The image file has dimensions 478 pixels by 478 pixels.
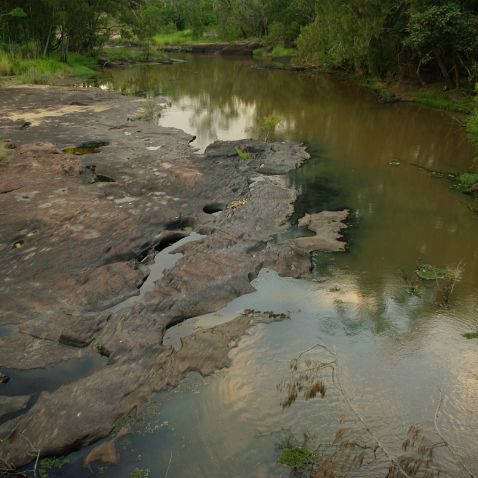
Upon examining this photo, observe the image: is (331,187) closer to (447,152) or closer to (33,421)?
(447,152)

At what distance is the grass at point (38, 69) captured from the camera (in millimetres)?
24000

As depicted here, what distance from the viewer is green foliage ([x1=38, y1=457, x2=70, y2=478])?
15.6 feet

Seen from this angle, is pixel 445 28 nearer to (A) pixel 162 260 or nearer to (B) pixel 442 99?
(B) pixel 442 99

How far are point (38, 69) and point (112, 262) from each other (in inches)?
845

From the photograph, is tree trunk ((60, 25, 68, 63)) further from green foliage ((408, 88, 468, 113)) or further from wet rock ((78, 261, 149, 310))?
wet rock ((78, 261, 149, 310))

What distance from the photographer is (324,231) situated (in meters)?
9.80

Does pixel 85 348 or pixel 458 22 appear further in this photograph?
pixel 458 22

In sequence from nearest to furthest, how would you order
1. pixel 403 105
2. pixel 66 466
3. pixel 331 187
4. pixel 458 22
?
pixel 66 466 < pixel 331 187 < pixel 458 22 < pixel 403 105

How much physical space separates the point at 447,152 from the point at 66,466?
47.4 feet

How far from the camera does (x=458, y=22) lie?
1834 centimetres

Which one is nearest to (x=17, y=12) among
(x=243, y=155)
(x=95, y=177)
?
(x=243, y=155)

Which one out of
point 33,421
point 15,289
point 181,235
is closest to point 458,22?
point 181,235

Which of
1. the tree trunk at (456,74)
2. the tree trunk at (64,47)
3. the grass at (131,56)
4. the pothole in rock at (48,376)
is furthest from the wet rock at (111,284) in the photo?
the grass at (131,56)

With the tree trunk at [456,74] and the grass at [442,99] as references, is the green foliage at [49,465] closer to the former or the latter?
the grass at [442,99]
